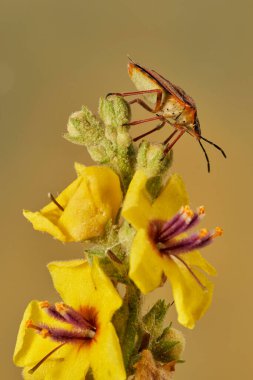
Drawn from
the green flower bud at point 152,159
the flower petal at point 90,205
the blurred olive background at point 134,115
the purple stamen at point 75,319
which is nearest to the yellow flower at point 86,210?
the flower petal at point 90,205

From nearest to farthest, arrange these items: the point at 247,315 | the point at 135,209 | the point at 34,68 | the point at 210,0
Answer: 1. the point at 135,209
2. the point at 247,315
3. the point at 34,68
4. the point at 210,0

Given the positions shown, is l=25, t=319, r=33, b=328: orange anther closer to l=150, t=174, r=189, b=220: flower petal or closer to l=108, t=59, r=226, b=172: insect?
l=150, t=174, r=189, b=220: flower petal

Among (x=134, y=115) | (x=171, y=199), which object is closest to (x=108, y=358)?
(x=171, y=199)

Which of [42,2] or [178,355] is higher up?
[42,2]

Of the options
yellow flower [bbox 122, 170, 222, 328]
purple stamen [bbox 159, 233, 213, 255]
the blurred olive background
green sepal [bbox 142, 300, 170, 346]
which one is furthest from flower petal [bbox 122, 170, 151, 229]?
the blurred olive background

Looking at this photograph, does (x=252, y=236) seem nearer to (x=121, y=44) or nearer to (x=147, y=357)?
(x=121, y=44)

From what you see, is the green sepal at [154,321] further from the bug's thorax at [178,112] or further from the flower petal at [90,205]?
the bug's thorax at [178,112]

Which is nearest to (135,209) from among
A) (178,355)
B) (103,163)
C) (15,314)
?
(103,163)
